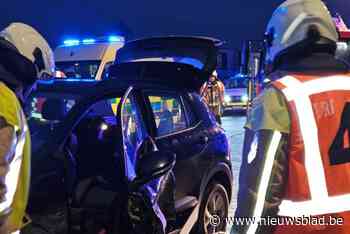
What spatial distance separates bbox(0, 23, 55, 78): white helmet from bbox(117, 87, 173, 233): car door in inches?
26.3

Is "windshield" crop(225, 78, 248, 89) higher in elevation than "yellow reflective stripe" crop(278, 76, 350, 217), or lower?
lower

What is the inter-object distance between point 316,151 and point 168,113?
2.87 m

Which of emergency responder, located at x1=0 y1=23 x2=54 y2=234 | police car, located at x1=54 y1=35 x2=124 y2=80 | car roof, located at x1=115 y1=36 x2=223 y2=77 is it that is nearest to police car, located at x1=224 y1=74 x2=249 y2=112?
police car, located at x1=54 y1=35 x2=124 y2=80

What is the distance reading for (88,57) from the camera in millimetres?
13172

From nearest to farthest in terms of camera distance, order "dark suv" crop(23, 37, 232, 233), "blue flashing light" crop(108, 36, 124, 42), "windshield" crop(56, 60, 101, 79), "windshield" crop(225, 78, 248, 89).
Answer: "dark suv" crop(23, 37, 232, 233)
"windshield" crop(56, 60, 101, 79)
"blue flashing light" crop(108, 36, 124, 42)
"windshield" crop(225, 78, 248, 89)

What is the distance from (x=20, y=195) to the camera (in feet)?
7.32

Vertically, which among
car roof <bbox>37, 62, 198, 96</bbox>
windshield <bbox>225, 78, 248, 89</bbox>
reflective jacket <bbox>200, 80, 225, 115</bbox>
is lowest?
windshield <bbox>225, 78, 248, 89</bbox>

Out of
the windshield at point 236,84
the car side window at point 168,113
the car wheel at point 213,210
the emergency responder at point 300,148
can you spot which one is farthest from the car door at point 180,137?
the windshield at point 236,84

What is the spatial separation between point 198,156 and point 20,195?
2850 millimetres

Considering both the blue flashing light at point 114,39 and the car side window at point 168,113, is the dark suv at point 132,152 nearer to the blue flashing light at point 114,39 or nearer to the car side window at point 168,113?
the car side window at point 168,113

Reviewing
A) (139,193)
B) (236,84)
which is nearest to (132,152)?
(139,193)

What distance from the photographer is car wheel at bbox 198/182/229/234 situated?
500 centimetres

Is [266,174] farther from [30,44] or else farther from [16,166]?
[30,44]

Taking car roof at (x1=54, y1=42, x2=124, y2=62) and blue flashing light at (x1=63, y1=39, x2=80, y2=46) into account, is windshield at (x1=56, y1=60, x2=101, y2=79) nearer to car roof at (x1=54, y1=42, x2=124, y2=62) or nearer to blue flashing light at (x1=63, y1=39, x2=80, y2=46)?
car roof at (x1=54, y1=42, x2=124, y2=62)
